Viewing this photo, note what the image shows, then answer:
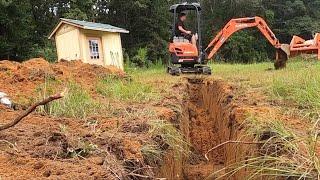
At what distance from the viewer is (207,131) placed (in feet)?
26.9

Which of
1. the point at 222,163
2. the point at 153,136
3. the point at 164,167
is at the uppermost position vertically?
the point at 153,136

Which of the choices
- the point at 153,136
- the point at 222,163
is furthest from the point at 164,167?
the point at 222,163

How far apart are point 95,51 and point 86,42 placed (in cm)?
43

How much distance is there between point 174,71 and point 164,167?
773cm

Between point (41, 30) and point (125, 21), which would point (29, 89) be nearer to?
point (41, 30)

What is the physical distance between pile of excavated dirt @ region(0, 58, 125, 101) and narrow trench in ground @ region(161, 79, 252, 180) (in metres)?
1.89

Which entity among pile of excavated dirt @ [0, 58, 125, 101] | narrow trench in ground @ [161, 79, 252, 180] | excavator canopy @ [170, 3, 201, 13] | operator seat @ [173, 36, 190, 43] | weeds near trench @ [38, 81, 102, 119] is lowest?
narrow trench in ground @ [161, 79, 252, 180]

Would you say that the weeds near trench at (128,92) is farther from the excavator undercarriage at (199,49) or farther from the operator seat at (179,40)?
the operator seat at (179,40)

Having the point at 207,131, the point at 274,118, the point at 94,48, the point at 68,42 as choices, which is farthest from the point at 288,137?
the point at 68,42

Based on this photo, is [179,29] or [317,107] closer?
[317,107]

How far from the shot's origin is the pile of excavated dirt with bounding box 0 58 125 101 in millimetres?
6609

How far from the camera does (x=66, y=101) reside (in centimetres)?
528

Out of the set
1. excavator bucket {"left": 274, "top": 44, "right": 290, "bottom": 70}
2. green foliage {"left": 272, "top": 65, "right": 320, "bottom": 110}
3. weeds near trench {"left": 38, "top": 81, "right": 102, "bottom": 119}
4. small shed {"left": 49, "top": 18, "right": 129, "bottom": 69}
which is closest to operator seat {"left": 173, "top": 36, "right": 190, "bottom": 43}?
small shed {"left": 49, "top": 18, "right": 129, "bottom": 69}

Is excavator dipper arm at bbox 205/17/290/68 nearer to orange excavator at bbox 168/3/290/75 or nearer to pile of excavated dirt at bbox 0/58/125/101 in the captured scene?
orange excavator at bbox 168/3/290/75
